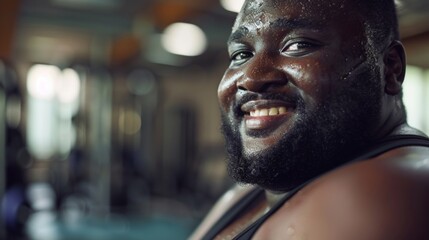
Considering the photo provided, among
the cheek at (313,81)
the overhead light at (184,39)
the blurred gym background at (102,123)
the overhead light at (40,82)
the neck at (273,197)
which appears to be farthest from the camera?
the overhead light at (40,82)

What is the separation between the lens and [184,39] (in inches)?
332

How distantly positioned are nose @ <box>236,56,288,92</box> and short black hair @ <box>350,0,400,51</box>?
0.18 meters

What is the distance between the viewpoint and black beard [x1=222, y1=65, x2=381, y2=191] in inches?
36.5

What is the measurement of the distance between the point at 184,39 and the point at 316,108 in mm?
7650

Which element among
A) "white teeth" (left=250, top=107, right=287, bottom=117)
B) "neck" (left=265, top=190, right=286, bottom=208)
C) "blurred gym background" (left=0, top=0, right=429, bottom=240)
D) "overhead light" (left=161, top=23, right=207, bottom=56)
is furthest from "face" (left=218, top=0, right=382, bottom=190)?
"overhead light" (left=161, top=23, right=207, bottom=56)

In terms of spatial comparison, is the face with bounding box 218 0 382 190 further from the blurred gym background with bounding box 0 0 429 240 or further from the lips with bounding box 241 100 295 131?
the blurred gym background with bounding box 0 0 429 240

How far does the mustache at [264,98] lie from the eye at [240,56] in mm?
73

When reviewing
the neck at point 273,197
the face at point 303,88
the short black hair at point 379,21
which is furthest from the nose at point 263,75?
the neck at point 273,197

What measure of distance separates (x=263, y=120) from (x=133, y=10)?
22.9ft

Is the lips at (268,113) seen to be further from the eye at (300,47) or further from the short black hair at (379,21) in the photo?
the short black hair at (379,21)

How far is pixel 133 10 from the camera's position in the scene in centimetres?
763

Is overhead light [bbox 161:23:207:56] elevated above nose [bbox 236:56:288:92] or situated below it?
below

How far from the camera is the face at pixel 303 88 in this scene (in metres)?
0.92

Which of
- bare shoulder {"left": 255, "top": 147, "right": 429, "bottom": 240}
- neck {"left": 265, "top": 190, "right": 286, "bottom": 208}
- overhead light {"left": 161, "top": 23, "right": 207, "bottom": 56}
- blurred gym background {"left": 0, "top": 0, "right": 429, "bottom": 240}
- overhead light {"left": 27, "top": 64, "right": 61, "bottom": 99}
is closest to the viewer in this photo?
bare shoulder {"left": 255, "top": 147, "right": 429, "bottom": 240}
